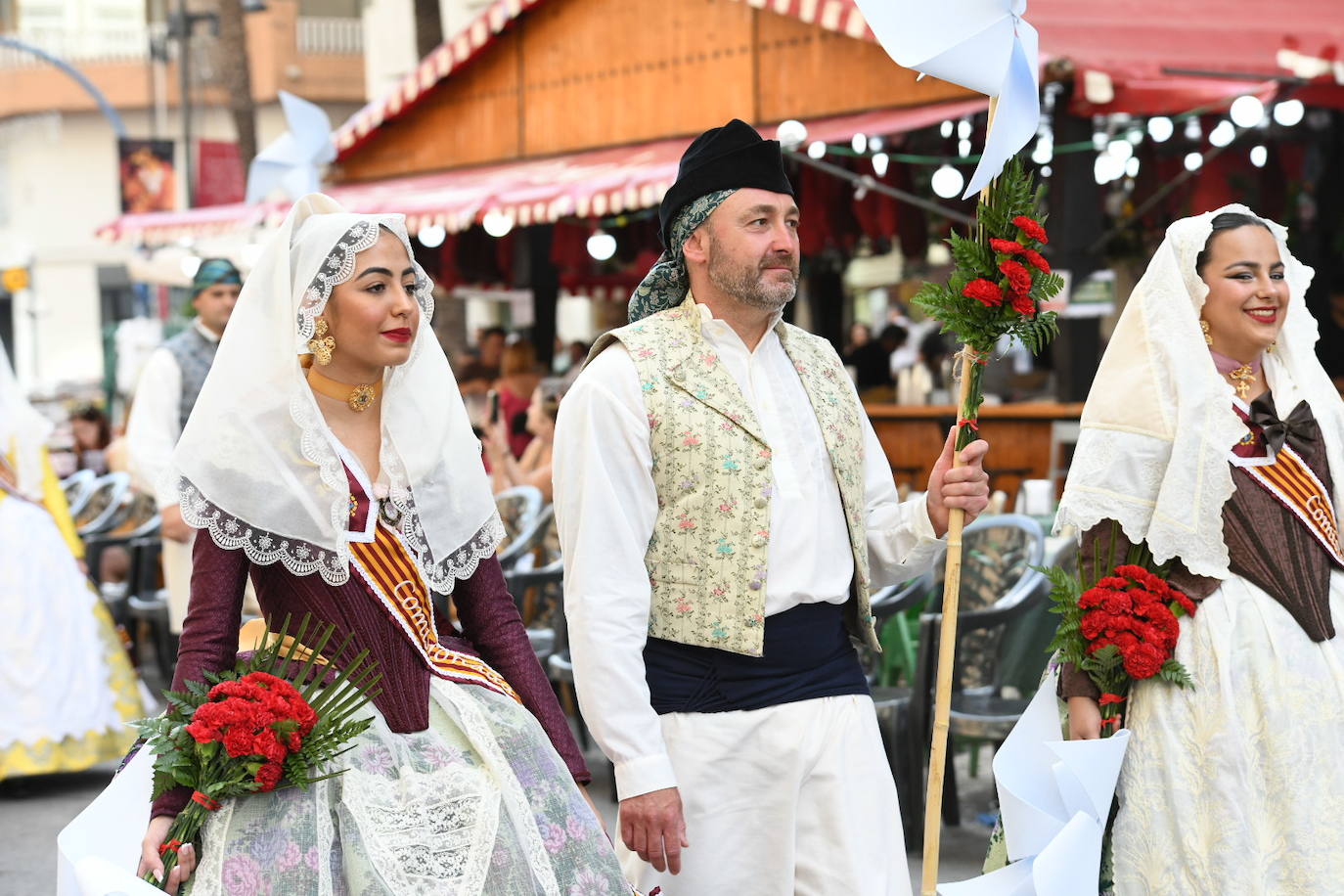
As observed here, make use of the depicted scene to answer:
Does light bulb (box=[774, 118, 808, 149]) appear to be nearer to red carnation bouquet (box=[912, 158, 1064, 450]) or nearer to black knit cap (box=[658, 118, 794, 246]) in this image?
black knit cap (box=[658, 118, 794, 246])

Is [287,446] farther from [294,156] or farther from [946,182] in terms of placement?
[294,156]

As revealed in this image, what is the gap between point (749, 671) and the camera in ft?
11.5

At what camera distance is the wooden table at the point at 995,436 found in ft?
34.3

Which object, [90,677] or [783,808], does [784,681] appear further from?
[90,677]

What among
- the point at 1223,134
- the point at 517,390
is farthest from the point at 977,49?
the point at 517,390

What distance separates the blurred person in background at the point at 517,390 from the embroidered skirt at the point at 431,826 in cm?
754

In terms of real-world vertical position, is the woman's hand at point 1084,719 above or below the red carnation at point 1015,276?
below

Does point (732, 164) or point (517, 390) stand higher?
point (732, 164)

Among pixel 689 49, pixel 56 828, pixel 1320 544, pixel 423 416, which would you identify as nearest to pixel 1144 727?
pixel 1320 544

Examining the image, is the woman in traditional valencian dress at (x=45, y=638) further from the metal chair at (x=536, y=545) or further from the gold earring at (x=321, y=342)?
the gold earring at (x=321, y=342)

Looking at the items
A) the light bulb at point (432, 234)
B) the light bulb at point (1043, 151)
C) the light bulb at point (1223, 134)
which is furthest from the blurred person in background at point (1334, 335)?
the light bulb at point (432, 234)

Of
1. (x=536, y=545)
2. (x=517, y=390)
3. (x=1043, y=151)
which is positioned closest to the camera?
(x=536, y=545)

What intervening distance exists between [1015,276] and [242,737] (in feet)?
5.56

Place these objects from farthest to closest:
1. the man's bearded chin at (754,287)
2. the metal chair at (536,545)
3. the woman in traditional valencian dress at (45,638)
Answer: the metal chair at (536,545) → the woman in traditional valencian dress at (45,638) → the man's bearded chin at (754,287)
